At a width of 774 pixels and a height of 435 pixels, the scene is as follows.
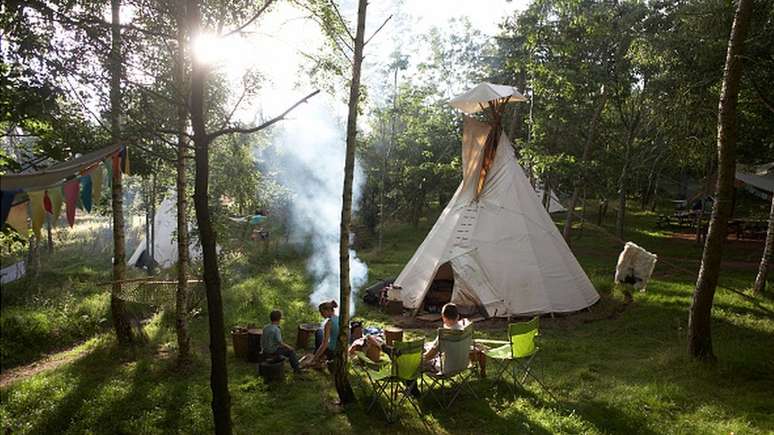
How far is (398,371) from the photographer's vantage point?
17.9ft

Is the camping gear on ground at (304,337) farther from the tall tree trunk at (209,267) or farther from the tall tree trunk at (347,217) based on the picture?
the tall tree trunk at (209,267)

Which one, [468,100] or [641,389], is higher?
[468,100]

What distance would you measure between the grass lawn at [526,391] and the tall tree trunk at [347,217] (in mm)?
385

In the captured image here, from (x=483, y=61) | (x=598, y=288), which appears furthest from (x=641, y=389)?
(x=483, y=61)

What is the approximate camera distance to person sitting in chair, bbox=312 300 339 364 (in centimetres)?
712

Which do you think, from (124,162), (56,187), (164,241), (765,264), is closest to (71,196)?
(56,187)

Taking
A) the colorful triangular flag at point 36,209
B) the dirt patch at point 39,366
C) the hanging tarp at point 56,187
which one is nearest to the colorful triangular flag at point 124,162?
the hanging tarp at point 56,187

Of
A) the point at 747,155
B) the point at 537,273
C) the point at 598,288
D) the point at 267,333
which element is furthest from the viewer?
the point at 747,155

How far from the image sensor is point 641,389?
6043mm

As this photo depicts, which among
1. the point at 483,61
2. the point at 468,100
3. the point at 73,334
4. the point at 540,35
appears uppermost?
the point at 483,61

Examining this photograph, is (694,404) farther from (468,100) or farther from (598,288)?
(468,100)

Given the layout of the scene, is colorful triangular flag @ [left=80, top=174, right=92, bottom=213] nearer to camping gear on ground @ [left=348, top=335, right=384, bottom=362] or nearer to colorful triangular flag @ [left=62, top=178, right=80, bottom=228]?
colorful triangular flag @ [left=62, top=178, right=80, bottom=228]

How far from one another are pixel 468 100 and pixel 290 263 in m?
8.70

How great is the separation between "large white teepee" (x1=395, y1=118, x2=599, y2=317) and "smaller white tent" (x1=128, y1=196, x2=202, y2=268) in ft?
32.5
